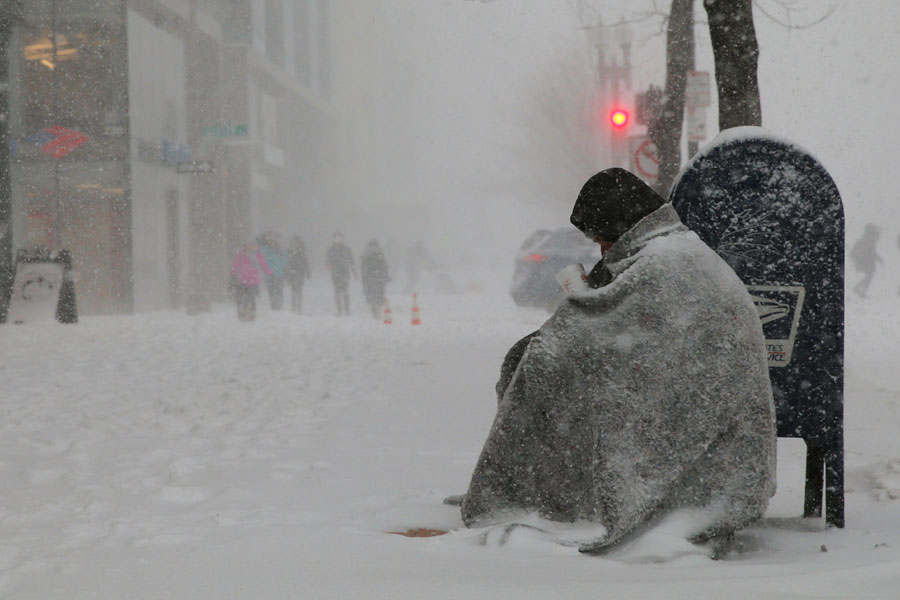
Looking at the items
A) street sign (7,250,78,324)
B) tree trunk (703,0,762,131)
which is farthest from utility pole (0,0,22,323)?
tree trunk (703,0,762,131)

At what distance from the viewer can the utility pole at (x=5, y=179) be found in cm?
1585

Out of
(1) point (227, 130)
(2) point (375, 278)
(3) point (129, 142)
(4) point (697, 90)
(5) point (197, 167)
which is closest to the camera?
(4) point (697, 90)

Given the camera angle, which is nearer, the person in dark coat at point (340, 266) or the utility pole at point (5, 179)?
the utility pole at point (5, 179)

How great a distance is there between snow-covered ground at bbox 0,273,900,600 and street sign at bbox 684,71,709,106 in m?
3.49

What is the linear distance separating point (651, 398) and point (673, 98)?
31.0ft

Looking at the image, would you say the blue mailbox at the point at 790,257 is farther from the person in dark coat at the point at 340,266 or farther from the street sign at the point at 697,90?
the person in dark coat at the point at 340,266

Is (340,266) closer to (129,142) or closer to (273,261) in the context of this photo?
(273,261)

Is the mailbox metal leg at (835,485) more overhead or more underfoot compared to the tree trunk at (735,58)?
more underfoot

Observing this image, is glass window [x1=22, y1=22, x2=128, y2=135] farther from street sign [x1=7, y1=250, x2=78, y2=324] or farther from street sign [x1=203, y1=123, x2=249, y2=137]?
street sign [x1=7, y1=250, x2=78, y2=324]

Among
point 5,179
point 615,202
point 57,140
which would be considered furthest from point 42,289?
point 615,202

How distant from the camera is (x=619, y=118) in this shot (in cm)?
1759

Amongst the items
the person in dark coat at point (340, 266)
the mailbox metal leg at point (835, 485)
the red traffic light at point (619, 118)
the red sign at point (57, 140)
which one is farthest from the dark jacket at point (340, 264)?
the mailbox metal leg at point (835, 485)

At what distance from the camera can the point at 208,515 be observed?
4406 millimetres

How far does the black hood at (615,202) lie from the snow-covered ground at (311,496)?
3.58 ft
